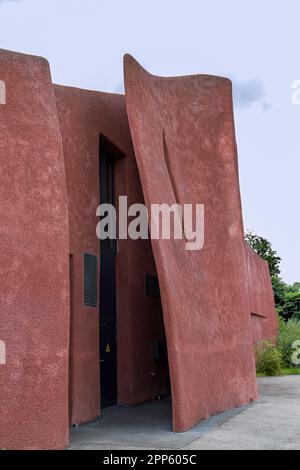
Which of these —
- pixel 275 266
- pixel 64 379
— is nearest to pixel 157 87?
pixel 64 379

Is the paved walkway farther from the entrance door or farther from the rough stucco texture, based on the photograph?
the entrance door

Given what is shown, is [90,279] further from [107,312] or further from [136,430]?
[136,430]

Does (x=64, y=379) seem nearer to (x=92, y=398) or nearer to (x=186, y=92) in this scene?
(x=92, y=398)

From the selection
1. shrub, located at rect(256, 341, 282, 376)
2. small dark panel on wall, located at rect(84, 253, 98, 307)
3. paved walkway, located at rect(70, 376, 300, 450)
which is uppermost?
small dark panel on wall, located at rect(84, 253, 98, 307)

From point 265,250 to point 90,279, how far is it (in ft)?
142

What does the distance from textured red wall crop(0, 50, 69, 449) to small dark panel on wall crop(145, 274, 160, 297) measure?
6.46 m

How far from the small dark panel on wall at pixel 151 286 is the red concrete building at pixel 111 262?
5 cm

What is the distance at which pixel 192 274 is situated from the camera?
12391mm

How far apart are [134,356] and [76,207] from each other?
4.23m

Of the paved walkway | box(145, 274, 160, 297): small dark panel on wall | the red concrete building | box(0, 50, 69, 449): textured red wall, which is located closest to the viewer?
box(0, 50, 69, 449): textured red wall

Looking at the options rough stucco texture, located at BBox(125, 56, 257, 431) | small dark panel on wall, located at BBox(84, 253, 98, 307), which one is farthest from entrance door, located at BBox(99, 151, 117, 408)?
rough stucco texture, located at BBox(125, 56, 257, 431)

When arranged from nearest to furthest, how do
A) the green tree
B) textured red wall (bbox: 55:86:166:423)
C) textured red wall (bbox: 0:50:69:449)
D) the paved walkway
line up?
1. textured red wall (bbox: 0:50:69:449)
2. the paved walkway
3. textured red wall (bbox: 55:86:166:423)
4. the green tree

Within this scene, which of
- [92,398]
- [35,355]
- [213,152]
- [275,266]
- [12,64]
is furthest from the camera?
[275,266]

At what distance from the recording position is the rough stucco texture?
10.7 metres
